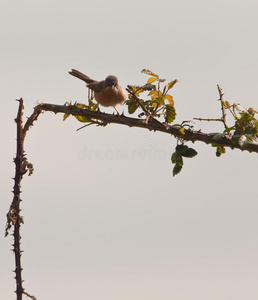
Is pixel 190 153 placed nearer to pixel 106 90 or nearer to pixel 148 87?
pixel 148 87

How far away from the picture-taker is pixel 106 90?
873 cm

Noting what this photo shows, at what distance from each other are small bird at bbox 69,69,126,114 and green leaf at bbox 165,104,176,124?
174 inches

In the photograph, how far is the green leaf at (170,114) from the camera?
3.83 m

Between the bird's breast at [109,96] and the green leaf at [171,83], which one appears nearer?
the green leaf at [171,83]

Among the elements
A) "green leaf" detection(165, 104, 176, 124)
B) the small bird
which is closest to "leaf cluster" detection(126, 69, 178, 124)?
"green leaf" detection(165, 104, 176, 124)

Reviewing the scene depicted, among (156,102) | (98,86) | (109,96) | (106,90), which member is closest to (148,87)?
(156,102)

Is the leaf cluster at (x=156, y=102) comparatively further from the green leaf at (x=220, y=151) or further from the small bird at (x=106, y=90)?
the small bird at (x=106, y=90)

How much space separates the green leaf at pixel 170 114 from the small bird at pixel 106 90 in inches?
174

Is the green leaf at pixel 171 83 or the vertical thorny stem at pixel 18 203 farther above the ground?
the green leaf at pixel 171 83

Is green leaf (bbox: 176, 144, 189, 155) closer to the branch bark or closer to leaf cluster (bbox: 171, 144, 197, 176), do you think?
leaf cluster (bbox: 171, 144, 197, 176)

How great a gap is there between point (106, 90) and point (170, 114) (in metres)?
5.02

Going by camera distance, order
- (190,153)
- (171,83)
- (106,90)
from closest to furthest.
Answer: (190,153) < (171,83) < (106,90)

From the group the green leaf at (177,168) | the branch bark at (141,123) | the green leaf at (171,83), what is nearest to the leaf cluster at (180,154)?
the green leaf at (177,168)

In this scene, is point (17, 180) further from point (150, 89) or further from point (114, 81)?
point (114, 81)
